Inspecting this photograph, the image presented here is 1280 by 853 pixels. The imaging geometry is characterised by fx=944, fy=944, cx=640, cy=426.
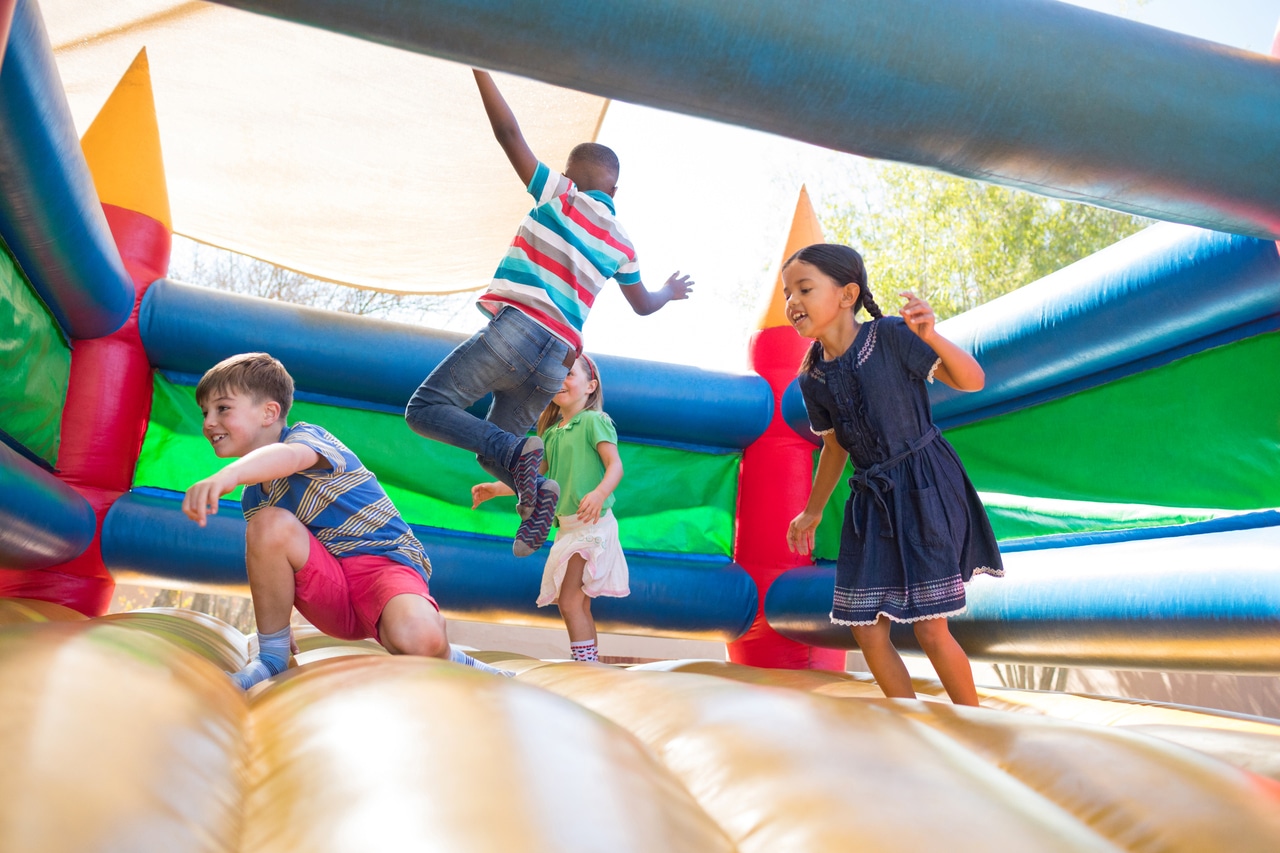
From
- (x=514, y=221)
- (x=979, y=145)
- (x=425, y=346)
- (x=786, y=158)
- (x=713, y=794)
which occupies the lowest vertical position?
(x=713, y=794)

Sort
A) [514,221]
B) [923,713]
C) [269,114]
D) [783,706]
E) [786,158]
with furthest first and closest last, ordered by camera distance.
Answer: [786,158] → [514,221] → [269,114] → [923,713] → [783,706]

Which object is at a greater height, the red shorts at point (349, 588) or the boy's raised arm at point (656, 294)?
the boy's raised arm at point (656, 294)

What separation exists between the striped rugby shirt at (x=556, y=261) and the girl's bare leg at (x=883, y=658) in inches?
37.3

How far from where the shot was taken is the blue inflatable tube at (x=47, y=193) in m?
1.52

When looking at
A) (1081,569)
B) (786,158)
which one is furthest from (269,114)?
(786,158)

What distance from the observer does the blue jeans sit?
2008 millimetres

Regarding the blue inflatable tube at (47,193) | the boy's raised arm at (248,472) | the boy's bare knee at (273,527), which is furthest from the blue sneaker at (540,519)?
the blue inflatable tube at (47,193)

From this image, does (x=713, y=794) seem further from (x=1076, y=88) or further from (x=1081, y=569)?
(x=1081, y=569)

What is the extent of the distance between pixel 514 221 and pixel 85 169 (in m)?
2.28

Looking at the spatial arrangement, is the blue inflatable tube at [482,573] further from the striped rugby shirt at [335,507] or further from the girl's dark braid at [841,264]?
the girl's dark braid at [841,264]

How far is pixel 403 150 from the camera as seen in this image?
12.3ft

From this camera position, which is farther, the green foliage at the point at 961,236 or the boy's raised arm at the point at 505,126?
the green foliage at the point at 961,236

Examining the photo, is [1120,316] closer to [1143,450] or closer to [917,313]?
[1143,450]

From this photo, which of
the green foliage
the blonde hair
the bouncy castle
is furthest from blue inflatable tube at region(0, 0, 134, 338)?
the green foliage
